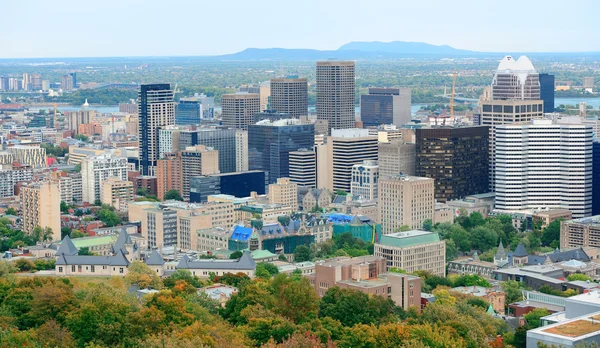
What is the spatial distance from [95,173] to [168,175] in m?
5.43

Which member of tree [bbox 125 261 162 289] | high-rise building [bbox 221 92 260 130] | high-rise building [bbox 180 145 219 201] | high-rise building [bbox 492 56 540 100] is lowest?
tree [bbox 125 261 162 289]

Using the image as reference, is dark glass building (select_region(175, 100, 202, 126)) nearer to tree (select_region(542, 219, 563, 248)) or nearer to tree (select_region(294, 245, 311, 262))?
tree (select_region(542, 219, 563, 248))

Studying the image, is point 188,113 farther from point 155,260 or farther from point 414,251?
point 414,251

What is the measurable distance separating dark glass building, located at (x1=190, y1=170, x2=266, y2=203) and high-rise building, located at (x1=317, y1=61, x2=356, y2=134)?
25.4 m

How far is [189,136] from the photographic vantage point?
101688 mm

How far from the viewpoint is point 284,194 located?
8481 cm

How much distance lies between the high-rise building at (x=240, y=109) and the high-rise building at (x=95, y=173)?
25.8 metres

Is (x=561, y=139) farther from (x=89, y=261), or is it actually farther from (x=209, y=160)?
(x=89, y=261)

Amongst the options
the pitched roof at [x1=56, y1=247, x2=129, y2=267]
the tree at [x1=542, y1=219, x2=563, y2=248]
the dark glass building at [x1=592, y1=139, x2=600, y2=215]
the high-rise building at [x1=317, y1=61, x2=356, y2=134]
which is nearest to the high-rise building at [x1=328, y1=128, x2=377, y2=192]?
the dark glass building at [x1=592, y1=139, x2=600, y2=215]

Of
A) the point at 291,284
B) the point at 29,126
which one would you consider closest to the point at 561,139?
the point at 291,284

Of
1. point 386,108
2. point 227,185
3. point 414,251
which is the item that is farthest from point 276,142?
point 386,108

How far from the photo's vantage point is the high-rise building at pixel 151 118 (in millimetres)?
105062

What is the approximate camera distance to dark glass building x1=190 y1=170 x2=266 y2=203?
8844 centimetres

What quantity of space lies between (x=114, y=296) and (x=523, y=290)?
19749 millimetres
